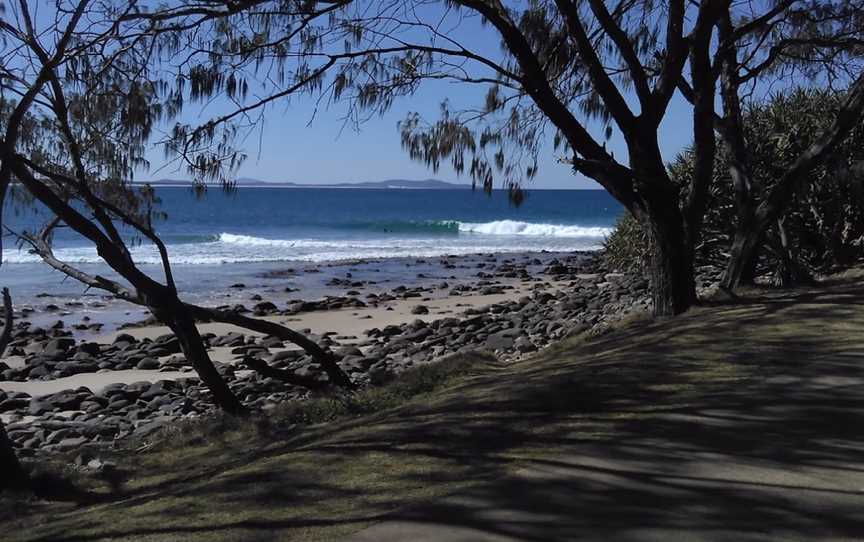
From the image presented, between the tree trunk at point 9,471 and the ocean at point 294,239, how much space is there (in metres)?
3.23

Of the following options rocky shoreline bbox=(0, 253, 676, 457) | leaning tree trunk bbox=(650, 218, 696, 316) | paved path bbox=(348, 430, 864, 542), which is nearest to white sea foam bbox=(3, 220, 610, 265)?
rocky shoreline bbox=(0, 253, 676, 457)

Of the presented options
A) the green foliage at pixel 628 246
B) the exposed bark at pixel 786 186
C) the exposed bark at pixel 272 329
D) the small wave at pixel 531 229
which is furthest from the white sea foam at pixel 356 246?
the exposed bark at pixel 272 329

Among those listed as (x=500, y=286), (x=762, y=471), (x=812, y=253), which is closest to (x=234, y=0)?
(x=762, y=471)

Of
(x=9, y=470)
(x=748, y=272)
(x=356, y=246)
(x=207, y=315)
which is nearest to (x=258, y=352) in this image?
(x=207, y=315)

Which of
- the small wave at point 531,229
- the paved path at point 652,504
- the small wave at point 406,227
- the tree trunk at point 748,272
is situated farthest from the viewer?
the small wave at point 406,227

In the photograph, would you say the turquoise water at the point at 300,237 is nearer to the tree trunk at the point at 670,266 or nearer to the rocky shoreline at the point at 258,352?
the rocky shoreline at the point at 258,352

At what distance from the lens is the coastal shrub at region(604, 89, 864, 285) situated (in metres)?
14.4

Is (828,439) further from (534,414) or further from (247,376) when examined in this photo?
(247,376)

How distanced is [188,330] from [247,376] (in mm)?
4839

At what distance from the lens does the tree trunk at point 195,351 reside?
30.8ft

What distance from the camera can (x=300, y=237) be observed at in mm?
52594

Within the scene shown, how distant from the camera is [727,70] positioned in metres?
12.4

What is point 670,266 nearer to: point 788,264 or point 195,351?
point 788,264

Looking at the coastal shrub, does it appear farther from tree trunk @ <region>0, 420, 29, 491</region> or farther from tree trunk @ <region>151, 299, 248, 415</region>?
tree trunk @ <region>0, 420, 29, 491</region>
